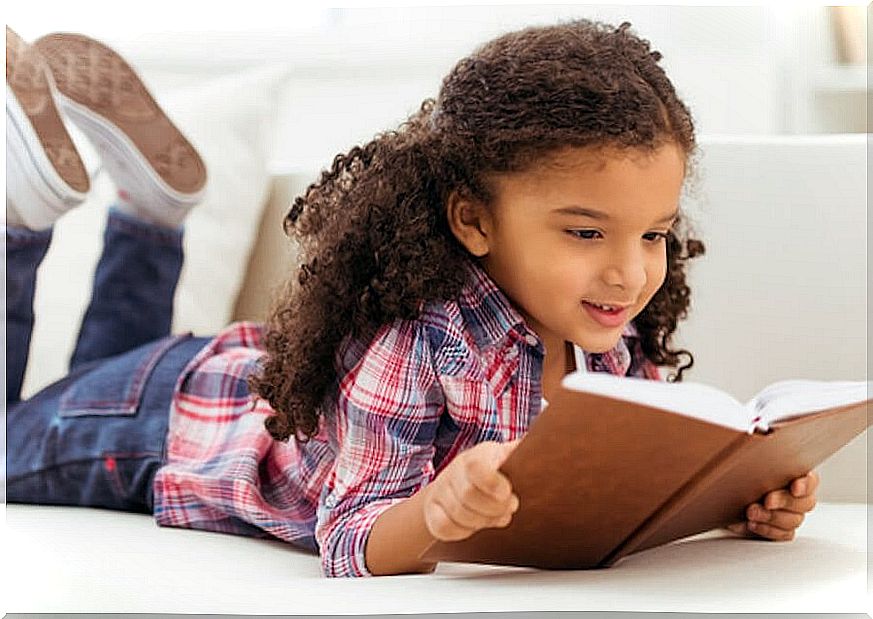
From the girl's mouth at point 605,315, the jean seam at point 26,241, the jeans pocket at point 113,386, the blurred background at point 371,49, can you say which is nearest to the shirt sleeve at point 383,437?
the girl's mouth at point 605,315

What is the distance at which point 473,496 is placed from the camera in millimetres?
754

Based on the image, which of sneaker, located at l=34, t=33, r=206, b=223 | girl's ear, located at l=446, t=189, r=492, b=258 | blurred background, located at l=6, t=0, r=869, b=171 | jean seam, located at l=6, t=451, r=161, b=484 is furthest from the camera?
blurred background, located at l=6, t=0, r=869, b=171

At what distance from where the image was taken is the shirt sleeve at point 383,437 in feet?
3.01

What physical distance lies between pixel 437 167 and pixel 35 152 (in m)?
0.43

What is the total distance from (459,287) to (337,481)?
0.54ft

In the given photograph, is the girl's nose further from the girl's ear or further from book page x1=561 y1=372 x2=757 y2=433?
book page x1=561 y1=372 x2=757 y2=433

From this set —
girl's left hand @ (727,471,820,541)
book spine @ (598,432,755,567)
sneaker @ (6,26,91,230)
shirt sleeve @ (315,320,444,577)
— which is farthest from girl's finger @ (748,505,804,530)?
sneaker @ (6,26,91,230)

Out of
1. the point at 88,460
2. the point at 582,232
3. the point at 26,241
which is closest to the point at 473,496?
the point at 582,232

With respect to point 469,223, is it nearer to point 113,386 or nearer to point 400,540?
point 400,540

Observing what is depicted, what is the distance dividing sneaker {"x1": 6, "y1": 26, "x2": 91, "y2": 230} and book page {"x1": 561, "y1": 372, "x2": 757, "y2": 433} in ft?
2.23

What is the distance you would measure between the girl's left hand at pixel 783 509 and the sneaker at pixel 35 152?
67 cm

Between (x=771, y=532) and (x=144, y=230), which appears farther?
(x=144, y=230)

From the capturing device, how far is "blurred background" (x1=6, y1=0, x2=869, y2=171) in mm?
1917

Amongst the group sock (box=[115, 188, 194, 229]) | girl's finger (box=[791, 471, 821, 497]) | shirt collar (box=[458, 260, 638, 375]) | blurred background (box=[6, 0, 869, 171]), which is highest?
blurred background (box=[6, 0, 869, 171])
